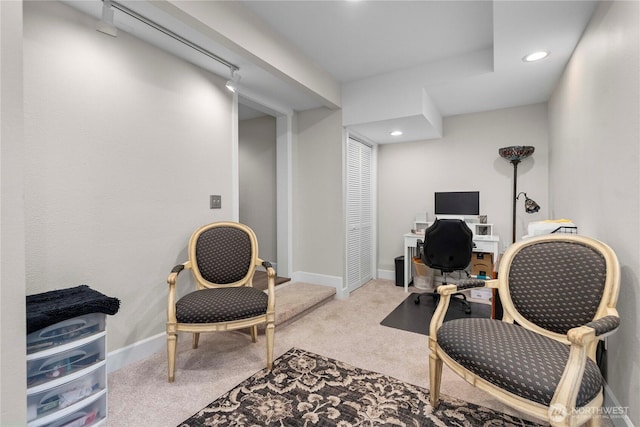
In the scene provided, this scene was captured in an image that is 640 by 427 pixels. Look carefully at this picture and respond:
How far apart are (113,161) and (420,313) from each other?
3075 millimetres

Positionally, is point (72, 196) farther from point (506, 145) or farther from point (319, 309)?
point (506, 145)

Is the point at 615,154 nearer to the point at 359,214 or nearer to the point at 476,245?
the point at 476,245

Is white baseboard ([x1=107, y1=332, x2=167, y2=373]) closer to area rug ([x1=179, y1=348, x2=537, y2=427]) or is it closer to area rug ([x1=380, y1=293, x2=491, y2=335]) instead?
area rug ([x1=179, y1=348, x2=537, y2=427])

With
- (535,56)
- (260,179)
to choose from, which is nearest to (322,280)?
(260,179)

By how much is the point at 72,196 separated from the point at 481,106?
410cm

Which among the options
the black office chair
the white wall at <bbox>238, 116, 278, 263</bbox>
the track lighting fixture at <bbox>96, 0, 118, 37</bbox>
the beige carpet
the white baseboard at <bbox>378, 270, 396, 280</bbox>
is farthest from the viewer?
the white baseboard at <bbox>378, 270, 396, 280</bbox>

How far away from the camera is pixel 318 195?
3.59 meters

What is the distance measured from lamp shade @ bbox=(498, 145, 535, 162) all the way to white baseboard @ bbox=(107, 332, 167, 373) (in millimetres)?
3991

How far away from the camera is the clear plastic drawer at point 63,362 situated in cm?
128

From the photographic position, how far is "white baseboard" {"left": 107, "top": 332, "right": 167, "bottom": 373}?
1962 millimetres

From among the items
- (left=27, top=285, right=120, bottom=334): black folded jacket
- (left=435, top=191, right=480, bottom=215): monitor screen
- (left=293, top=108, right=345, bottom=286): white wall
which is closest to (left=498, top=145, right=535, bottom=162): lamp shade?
(left=435, top=191, right=480, bottom=215): monitor screen

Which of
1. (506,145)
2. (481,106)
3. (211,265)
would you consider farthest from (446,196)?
(211,265)

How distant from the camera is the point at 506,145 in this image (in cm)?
358

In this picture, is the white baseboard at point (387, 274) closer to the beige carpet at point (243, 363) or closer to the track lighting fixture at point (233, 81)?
the beige carpet at point (243, 363)
